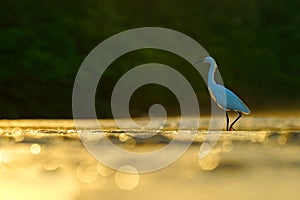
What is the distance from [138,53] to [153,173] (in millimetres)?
24802

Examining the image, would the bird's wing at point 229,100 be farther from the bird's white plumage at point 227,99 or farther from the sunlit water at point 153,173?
the sunlit water at point 153,173

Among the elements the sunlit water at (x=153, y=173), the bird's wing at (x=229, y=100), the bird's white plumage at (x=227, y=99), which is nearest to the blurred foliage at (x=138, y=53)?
the bird's white plumage at (x=227, y=99)

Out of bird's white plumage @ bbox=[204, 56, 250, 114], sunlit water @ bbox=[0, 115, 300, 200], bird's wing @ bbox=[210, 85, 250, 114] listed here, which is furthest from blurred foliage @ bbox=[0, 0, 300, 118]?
sunlit water @ bbox=[0, 115, 300, 200]

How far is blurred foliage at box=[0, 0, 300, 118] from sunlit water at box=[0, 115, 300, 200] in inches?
468

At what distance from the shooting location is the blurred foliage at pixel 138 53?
30344 mm

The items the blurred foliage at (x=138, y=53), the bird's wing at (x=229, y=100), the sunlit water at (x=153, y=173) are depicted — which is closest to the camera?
the sunlit water at (x=153, y=173)

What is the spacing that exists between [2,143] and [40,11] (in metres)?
20.3

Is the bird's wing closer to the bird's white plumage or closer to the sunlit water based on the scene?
the bird's white plumage

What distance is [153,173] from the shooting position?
12.2m

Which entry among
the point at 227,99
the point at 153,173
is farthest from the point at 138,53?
the point at 153,173

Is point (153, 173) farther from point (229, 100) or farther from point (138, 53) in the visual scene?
point (138, 53)

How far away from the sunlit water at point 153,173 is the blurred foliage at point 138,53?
39.0 ft

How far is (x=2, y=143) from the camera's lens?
637 inches

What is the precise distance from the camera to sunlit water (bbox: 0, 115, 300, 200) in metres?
10.3
